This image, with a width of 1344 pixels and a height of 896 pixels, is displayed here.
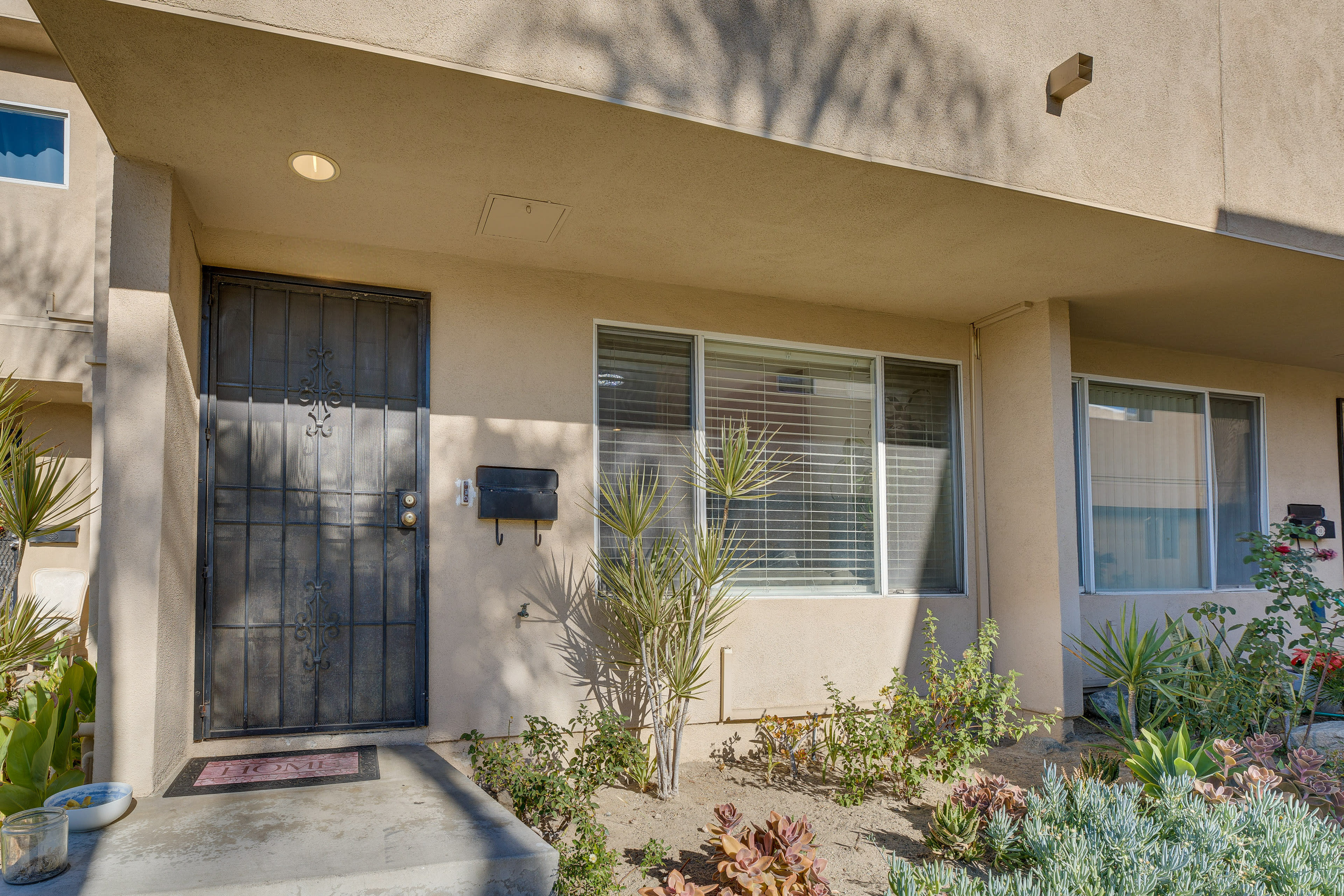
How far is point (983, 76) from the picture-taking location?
344 centimetres

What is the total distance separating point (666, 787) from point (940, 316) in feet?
10.8

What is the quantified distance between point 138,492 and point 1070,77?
13.4 feet

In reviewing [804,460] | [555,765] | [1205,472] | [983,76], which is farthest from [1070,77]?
[1205,472]

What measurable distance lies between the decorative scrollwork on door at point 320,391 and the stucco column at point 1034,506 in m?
3.90

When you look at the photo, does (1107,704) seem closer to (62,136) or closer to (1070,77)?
(1070,77)

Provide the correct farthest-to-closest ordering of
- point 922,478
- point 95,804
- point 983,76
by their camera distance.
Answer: point 922,478, point 983,76, point 95,804

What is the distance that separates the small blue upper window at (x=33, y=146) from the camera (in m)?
6.83

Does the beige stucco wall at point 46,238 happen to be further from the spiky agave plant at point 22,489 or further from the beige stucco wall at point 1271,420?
the beige stucco wall at point 1271,420

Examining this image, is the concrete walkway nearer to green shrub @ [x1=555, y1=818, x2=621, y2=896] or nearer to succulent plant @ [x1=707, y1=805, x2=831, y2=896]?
green shrub @ [x1=555, y1=818, x2=621, y2=896]

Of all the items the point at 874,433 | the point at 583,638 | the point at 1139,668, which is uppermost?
the point at 874,433

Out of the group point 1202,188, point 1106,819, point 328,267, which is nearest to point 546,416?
point 328,267

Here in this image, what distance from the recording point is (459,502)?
4031mm

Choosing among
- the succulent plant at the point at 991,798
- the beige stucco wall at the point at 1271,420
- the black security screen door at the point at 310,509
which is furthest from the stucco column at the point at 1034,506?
the black security screen door at the point at 310,509

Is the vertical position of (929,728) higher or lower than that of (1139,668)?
lower
